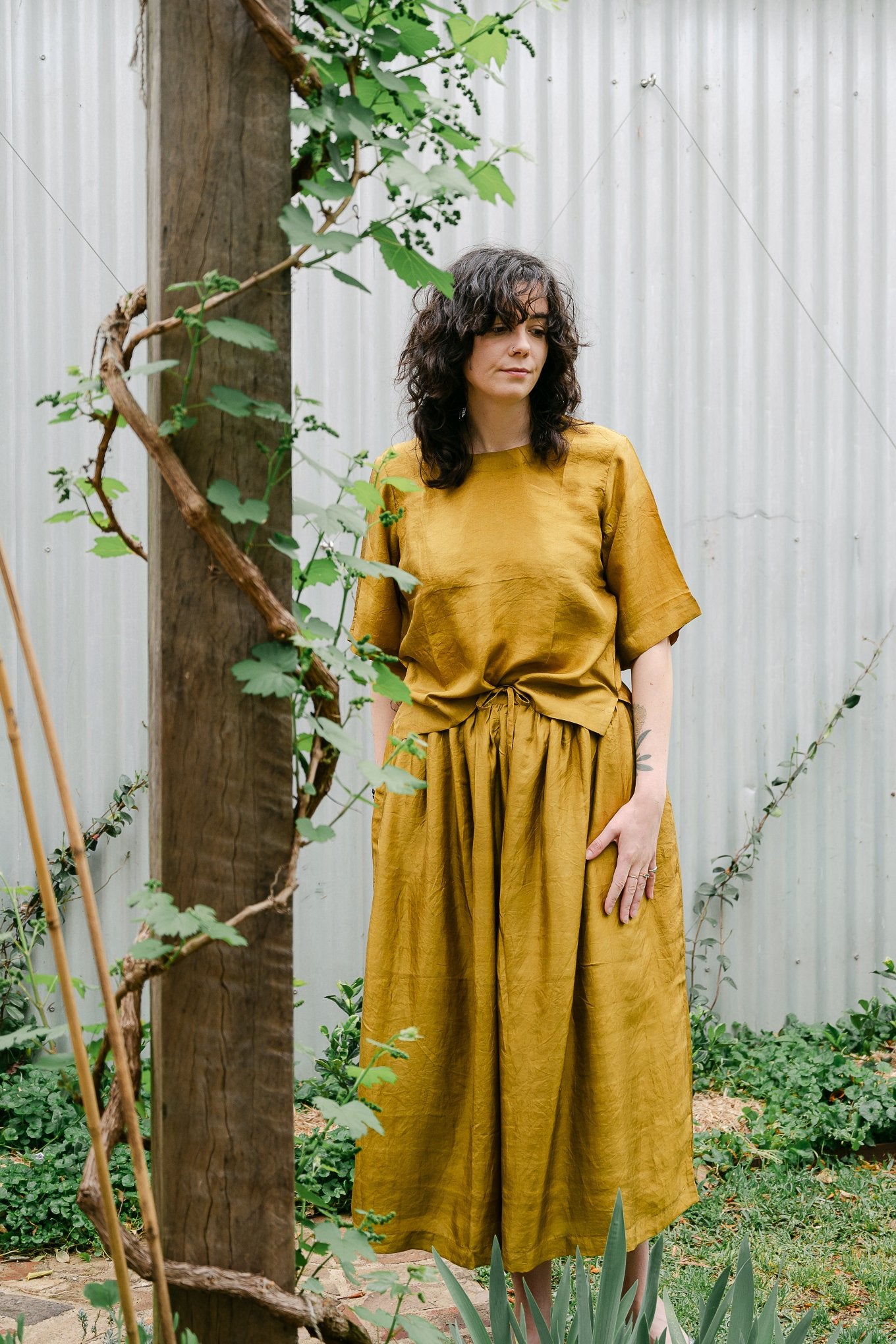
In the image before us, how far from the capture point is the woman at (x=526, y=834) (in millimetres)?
→ 1908

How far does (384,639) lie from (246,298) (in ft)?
3.52

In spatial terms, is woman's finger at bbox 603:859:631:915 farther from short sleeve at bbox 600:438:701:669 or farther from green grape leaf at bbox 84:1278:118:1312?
green grape leaf at bbox 84:1278:118:1312

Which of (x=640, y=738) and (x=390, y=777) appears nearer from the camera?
(x=390, y=777)

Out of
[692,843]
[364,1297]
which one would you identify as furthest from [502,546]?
[692,843]

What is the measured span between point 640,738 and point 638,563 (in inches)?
12.3

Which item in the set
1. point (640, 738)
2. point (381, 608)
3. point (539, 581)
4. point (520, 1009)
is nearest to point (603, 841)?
point (640, 738)

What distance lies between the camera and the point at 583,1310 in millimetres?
1621

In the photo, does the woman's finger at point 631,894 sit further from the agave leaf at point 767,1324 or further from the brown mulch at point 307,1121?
the brown mulch at point 307,1121

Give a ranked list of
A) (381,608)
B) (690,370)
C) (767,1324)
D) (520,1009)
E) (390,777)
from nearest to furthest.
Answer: (390,777)
(767,1324)
(520,1009)
(381,608)
(690,370)

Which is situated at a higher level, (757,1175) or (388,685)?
(388,685)

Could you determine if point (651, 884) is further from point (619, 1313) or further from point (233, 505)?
point (233, 505)

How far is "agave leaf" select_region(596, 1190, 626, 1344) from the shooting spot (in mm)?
1630

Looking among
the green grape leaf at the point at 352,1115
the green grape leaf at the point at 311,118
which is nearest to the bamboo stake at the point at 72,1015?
the green grape leaf at the point at 352,1115

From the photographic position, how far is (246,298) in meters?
1.13
